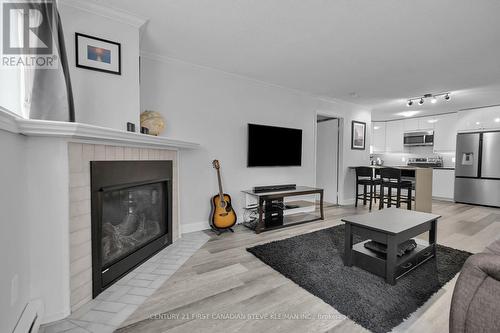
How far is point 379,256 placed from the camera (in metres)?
2.04

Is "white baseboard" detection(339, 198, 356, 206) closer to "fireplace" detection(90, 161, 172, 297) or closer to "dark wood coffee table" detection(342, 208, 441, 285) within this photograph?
"dark wood coffee table" detection(342, 208, 441, 285)

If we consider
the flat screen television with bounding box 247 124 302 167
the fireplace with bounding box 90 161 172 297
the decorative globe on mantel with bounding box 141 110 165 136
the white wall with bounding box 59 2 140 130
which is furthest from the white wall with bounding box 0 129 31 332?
the flat screen television with bounding box 247 124 302 167

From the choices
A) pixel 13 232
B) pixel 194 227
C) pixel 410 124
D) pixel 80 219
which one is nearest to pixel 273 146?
pixel 194 227

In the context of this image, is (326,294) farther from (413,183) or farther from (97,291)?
(413,183)

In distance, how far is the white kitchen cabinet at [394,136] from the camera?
668cm

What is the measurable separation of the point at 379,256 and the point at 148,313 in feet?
6.27

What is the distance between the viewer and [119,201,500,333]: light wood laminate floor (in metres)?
1.40

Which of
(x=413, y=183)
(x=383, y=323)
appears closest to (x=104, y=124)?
(x=383, y=323)

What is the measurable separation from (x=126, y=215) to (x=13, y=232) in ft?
3.02

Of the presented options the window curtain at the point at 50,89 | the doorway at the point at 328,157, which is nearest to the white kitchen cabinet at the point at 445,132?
the doorway at the point at 328,157

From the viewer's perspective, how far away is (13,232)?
3.99 ft

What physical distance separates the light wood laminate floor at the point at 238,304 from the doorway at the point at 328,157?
9.14ft

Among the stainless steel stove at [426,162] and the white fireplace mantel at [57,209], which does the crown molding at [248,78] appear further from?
the stainless steel stove at [426,162]

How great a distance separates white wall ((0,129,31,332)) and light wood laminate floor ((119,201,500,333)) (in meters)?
0.58
